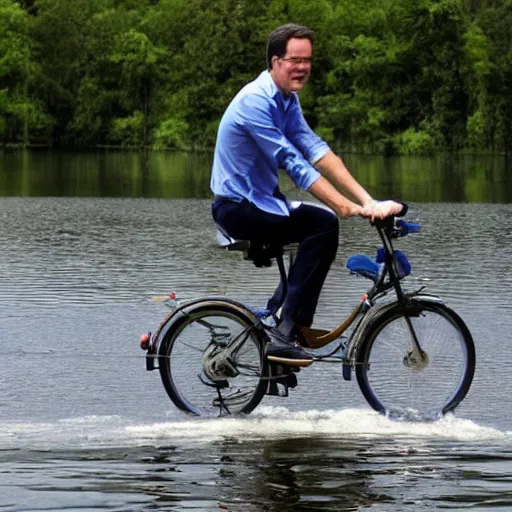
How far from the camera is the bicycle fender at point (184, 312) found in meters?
6.98

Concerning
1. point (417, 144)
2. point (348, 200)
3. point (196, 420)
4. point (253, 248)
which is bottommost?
point (417, 144)

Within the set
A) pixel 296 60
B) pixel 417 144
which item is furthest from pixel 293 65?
pixel 417 144

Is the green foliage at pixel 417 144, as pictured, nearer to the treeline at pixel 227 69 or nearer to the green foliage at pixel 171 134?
the treeline at pixel 227 69

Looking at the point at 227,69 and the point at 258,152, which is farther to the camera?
the point at 227,69

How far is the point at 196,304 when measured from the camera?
700 cm

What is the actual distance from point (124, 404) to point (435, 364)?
1.56 meters

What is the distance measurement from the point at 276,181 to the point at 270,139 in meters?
0.23

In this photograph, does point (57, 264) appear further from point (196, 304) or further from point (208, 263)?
point (196, 304)

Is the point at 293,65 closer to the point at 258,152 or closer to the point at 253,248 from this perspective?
the point at 258,152

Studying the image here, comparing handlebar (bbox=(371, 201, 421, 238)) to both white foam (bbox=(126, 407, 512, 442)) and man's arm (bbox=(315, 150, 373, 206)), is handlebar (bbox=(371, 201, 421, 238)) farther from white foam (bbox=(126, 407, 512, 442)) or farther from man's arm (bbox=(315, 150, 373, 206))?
white foam (bbox=(126, 407, 512, 442))

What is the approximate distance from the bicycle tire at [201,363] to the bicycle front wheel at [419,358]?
0.48m

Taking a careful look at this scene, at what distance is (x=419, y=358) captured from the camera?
22.9 feet

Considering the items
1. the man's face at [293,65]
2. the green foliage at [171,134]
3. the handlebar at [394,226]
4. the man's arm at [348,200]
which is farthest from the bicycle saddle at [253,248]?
the green foliage at [171,134]

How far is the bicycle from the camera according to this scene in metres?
6.93
